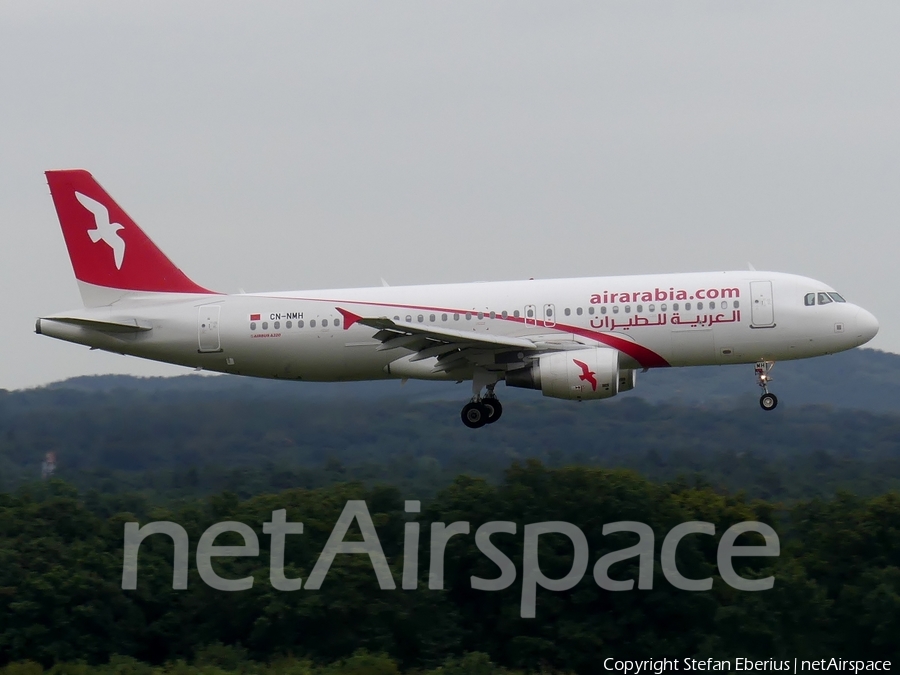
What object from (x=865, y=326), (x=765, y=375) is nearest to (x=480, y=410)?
(x=765, y=375)

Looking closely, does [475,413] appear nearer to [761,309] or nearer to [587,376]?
[587,376]

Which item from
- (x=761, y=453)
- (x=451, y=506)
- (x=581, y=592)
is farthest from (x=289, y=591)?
(x=761, y=453)

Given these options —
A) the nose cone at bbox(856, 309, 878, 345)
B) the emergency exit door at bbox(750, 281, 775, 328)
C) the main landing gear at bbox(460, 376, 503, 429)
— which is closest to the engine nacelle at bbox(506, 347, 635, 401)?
the main landing gear at bbox(460, 376, 503, 429)

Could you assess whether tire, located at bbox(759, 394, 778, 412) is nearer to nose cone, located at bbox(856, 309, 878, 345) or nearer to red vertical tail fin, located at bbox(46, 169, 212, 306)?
nose cone, located at bbox(856, 309, 878, 345)

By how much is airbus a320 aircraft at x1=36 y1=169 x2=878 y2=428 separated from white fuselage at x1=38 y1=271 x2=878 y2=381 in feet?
0.13

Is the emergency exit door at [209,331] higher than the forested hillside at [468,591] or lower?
higher

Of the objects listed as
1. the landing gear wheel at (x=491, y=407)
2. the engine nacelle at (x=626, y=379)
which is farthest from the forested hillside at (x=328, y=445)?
the engine nacelle at (x=626, y=379)

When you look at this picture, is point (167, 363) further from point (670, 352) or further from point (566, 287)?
point (670, 352)

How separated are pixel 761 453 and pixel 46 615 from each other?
4385cm

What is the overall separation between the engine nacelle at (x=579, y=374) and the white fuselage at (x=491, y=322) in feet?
2.63

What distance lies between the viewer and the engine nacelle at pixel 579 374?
37094 millimetres

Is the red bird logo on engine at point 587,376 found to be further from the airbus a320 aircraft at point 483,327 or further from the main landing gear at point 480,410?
the main landing gear at point 480,410

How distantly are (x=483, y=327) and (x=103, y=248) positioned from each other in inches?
511

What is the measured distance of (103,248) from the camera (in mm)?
42688
